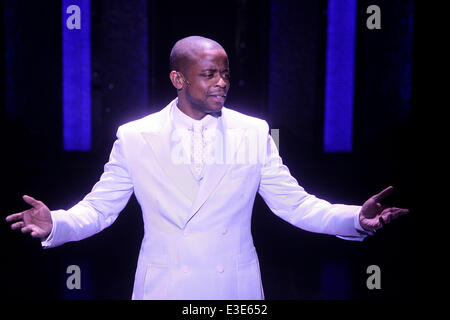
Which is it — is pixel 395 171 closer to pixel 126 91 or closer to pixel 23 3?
pixel 126 91

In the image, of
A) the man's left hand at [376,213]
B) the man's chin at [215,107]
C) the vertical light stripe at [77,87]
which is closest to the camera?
the man's left hand at [376,213]

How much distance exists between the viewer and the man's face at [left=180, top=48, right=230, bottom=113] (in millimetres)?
1604

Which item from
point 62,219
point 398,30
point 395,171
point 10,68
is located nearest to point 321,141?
point 395,171

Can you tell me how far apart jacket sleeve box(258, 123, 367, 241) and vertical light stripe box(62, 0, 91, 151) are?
37.3 inches

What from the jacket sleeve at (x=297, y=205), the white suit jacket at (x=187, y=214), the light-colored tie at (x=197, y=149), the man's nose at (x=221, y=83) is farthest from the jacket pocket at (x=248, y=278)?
the man's nose at (x=221, y=83)

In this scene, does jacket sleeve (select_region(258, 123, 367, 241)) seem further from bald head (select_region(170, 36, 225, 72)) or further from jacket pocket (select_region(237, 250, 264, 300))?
bald head (select_region(170, 36, 225, 72))

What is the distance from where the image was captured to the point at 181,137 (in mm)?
1679

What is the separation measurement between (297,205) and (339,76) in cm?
94

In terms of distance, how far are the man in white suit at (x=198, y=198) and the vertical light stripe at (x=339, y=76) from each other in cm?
80

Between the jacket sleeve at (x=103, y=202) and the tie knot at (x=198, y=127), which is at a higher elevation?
the tie knot at (x=198, y=127)

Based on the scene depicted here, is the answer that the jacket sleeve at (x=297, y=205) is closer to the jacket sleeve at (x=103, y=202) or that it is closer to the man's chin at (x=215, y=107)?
the man's chin at (x=215, y=107)

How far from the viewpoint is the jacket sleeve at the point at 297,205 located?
1.64 metres

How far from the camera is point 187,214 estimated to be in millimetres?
1598

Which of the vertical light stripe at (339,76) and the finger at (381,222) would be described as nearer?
the finger at (381,222)
